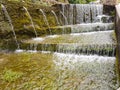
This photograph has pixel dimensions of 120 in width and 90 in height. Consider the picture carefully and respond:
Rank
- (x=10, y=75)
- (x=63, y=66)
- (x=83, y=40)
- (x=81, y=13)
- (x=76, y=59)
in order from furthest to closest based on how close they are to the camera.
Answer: (x=81, y=13) < (x=83, y=40) < (x=76, y=59) < (x=63, y=66) < (x=10, y=75)

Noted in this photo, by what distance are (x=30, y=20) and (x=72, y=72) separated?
5.14 metres

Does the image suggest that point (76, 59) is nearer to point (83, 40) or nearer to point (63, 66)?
point (63, 66)

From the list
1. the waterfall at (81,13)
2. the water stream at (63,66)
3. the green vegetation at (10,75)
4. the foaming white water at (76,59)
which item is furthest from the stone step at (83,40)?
the waterfall at (81,13)

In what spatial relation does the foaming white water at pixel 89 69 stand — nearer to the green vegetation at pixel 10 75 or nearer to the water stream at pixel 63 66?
the water stream at pixel 63 66

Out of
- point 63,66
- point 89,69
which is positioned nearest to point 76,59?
point 63,66

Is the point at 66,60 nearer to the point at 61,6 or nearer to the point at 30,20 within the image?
the point at 30,20

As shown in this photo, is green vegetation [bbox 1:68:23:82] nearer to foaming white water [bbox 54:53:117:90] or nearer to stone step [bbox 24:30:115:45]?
foaming white water [bbox 54:53:117:90]

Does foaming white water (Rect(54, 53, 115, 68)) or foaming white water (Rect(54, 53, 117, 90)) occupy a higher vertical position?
foaming white water (Rect(54, 53, 117, 90))

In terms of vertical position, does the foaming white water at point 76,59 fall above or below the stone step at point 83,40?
below

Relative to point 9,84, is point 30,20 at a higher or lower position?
higher

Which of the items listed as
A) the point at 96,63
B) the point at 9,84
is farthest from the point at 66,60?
the point at 9,84

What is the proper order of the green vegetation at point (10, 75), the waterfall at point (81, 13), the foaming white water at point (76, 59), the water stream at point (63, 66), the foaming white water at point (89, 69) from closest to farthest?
the foaming white water at point (89, 69)
the water stream at point (63, 66)
the green vegetation at point (10, 75)
the foaming white water at point (76, 59)
the waterfall at point (81, 13)

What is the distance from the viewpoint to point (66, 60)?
620 centimetres

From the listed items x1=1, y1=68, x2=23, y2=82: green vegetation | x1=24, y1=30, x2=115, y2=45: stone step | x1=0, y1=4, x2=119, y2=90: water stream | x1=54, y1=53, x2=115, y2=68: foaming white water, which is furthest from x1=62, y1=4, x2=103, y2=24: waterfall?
x1=1, y1=68, x2=23, y2=82: green vegetation
